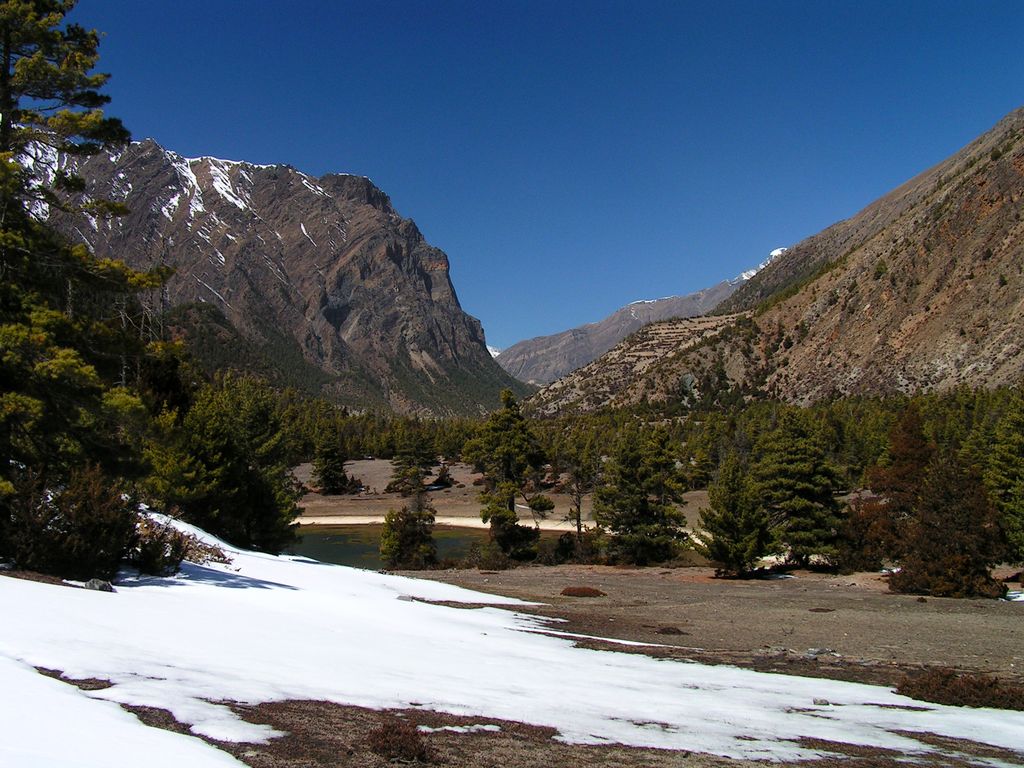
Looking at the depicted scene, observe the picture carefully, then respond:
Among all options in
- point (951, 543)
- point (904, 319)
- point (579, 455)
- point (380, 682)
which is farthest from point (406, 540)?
point (904, 319)

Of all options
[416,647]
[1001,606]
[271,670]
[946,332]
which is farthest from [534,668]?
[946,332]

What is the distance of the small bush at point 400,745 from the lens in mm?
4797

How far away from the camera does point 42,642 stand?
6.14 meters

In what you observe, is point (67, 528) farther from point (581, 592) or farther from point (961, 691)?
point (581, 592)

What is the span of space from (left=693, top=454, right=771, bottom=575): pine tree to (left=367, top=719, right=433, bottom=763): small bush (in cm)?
2629

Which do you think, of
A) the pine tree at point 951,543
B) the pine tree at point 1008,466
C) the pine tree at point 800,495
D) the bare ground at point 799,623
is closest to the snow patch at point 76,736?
the bare ground at point 799,623

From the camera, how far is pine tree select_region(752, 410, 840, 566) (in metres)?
31.1

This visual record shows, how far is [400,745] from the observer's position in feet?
16.0

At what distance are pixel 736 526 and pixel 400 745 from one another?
2718 cm

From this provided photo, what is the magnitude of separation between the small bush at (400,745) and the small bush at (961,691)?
272 inches

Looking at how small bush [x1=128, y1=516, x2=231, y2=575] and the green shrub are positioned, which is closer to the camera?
small bush [x1=128, y1=516, x2=231, y2=575]

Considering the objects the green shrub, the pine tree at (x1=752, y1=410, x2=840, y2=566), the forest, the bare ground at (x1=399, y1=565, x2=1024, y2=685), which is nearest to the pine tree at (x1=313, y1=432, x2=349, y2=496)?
the forest

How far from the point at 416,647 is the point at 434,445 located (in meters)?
124

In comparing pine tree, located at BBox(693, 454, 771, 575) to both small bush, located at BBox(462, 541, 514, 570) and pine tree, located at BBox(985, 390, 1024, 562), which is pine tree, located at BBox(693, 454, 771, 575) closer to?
small bush, located at BBox(462, 541, 514, 570)
